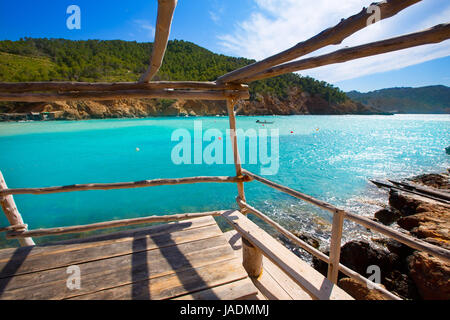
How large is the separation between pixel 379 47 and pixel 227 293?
77.9 inches

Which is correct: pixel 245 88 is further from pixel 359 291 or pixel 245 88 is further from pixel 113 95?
pixel 359 291

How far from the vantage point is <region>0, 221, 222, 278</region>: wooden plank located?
59.8 inches

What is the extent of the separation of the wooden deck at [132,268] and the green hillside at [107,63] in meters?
48.4

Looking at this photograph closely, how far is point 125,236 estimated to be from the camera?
195 cm

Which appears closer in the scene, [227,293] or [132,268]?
[227,293]

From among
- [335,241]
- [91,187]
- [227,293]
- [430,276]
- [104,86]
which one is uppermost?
[104,86]

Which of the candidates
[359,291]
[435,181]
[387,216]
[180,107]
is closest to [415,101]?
[180,107]

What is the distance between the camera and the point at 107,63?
173 feet

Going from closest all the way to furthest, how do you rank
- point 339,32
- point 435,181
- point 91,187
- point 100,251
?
point 339,32 → point 100,251 → point 91,187 → point 435,181

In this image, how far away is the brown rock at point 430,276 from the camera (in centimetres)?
320

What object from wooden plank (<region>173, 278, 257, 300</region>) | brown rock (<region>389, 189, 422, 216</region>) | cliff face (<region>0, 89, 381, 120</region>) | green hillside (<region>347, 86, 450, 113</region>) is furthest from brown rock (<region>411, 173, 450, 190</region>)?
green hillside (<region>347, 86, 450, 113</region>)

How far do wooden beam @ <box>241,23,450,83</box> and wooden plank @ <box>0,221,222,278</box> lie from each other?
1.84 meters

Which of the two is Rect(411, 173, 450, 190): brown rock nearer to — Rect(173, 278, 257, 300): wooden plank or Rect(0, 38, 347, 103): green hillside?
Rect(173, 278, 257, 300): wooden plank

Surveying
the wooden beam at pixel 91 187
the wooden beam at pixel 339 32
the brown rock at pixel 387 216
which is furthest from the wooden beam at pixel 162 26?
the brown rock at pixel 387 216
